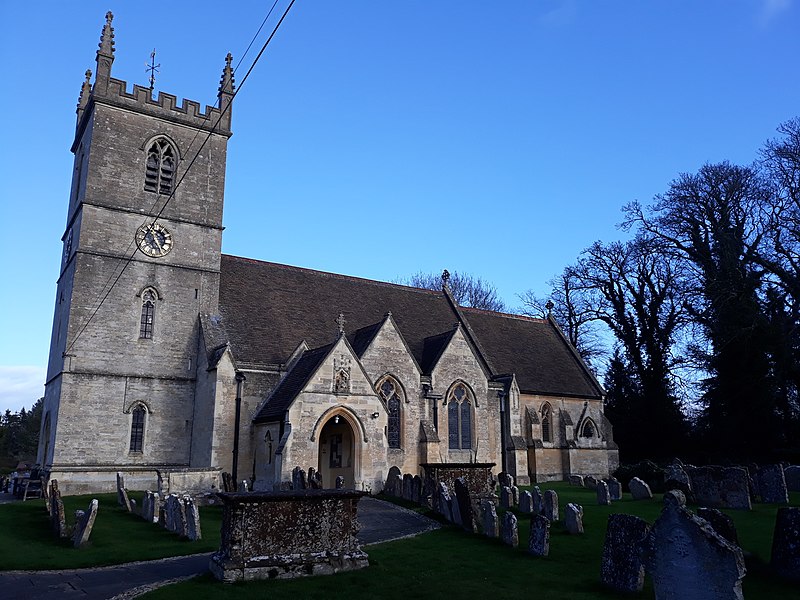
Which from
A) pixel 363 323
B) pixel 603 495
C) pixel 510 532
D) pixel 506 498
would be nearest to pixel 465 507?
pixel 510 532

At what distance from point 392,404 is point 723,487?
1298 centimetres

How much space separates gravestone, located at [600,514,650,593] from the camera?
9594 millimetres

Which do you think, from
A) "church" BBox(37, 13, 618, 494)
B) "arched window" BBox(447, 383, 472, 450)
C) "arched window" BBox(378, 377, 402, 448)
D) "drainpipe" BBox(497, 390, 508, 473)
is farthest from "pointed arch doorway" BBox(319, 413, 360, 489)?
"drainpipe" BBox(497, 390, 508, 473)

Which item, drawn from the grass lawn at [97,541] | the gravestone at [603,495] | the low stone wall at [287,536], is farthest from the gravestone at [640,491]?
the grass lawn at [97,541]

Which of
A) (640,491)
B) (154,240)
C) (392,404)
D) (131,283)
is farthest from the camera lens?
(392,404)

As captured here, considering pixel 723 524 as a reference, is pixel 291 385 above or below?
above

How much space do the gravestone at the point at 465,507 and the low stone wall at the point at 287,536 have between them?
4706 millimetres

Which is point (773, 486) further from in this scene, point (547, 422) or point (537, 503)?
point (547, 422)

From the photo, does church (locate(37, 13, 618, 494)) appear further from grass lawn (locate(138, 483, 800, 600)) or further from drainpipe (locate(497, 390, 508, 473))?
grass lawn (locate(138, 483, 800, 600))

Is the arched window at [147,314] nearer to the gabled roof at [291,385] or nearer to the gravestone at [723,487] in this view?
the gabled roof at [291,385]

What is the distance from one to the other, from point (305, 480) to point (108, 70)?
19124 mm

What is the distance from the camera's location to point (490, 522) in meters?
14.6

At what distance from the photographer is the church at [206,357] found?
23.8 meters

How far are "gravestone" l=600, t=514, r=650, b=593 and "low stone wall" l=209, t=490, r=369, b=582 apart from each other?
4.16 m
